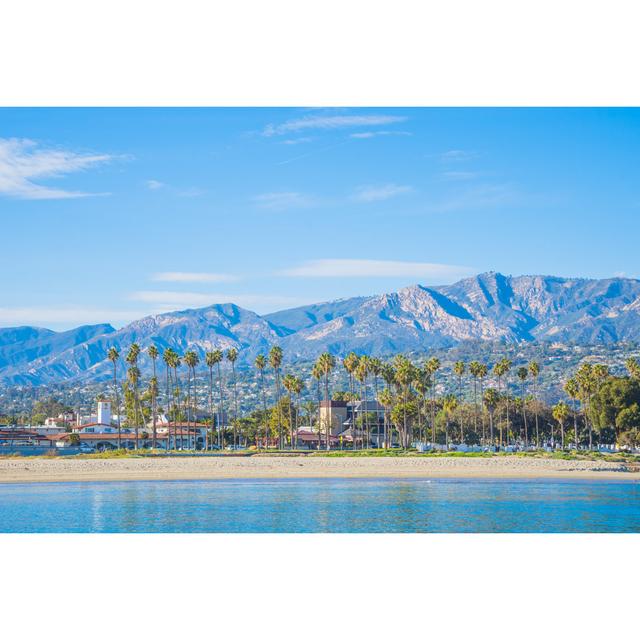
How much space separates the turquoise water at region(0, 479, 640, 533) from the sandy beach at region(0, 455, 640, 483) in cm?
491

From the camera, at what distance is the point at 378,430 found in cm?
11169

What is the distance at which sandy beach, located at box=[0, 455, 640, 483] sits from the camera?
5706cm

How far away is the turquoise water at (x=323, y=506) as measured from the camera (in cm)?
3180

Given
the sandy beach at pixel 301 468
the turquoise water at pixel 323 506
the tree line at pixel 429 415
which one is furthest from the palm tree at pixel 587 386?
the turquoise water at pixel 323 506

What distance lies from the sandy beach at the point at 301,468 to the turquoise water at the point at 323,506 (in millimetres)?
4906

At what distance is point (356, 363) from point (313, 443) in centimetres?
1017

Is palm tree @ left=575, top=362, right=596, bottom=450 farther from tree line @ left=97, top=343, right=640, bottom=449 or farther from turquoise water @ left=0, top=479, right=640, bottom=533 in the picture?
turquoise water @ left=0, top=479, right=640, bottom=533

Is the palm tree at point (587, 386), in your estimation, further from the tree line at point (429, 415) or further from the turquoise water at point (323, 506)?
the turquoise water at point (323, 506)
